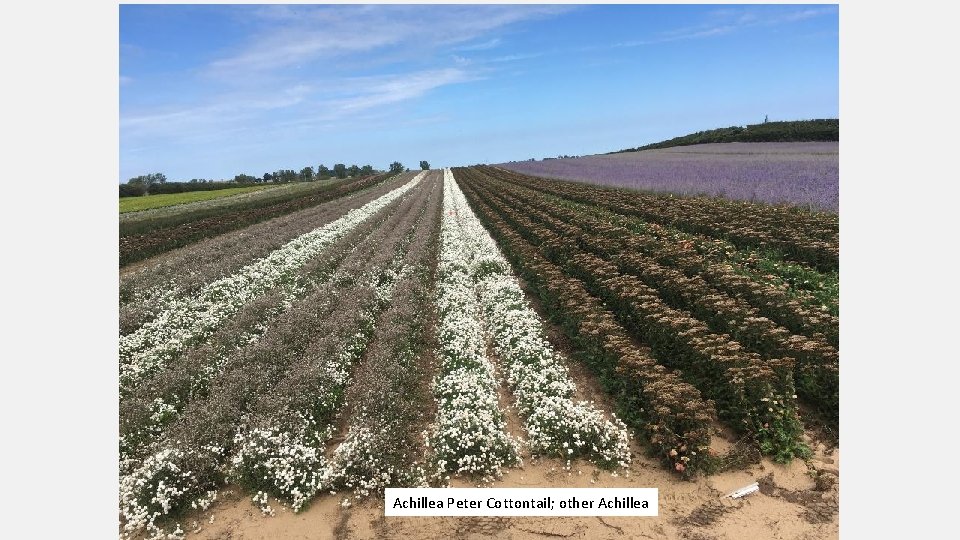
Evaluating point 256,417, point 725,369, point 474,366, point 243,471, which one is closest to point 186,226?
point 256,417

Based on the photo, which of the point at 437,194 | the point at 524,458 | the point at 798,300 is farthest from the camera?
the point at 437,194

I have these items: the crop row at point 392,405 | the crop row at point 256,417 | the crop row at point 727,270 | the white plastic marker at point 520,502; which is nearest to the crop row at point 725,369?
the crop row at point 727,270

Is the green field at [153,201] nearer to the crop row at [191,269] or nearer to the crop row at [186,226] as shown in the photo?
the crop row at [186,226]

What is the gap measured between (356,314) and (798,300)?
8.17 m

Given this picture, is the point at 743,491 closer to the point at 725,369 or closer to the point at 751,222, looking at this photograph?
the point at 725,369

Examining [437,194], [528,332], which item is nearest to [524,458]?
[528,332]

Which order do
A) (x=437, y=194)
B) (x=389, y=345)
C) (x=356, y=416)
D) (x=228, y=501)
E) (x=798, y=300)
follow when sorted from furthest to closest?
(x=437, y=194)
(x=389, y=345)
(x=798, y=300)
(x=356, y=416)
(x=228, y=501)

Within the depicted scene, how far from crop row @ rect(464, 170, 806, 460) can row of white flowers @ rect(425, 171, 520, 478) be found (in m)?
2.77

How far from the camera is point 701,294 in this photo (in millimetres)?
9398

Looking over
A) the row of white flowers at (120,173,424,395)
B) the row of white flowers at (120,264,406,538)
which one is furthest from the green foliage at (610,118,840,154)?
the row of white flowers at (120,264,406,538)

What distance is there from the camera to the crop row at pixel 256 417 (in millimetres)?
5914

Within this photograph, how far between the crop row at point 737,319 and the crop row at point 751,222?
2.70 m

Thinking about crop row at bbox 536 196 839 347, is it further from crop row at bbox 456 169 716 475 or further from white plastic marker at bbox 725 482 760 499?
white plastic marker at bbox 725 482 760 499
